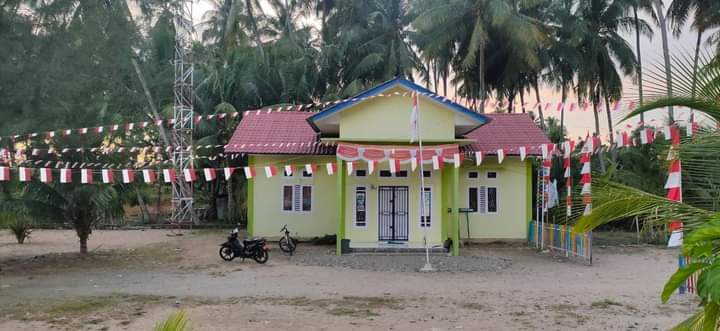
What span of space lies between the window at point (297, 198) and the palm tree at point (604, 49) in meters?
15.4

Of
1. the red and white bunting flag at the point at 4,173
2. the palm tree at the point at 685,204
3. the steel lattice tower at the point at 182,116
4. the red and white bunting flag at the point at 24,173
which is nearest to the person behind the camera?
the palm tree at the point at 685,204

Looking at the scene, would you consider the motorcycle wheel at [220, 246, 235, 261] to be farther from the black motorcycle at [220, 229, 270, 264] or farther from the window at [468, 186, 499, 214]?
the window at [468, 186, 499, 214]

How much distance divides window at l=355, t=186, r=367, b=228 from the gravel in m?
1.63

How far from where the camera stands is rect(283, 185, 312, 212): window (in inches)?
715

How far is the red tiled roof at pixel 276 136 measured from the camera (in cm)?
Answer: 1775

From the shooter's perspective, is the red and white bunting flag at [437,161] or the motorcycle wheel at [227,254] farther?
the red and white bunting flag at [437,161]

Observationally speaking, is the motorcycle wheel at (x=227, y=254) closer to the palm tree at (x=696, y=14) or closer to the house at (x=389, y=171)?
the house at (x=389, y=171)

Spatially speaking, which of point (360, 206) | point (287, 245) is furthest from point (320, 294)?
point (360, 206)

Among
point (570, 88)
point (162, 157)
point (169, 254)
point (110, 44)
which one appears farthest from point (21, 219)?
point (570, 88)

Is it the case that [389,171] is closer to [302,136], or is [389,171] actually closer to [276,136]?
[302,136]

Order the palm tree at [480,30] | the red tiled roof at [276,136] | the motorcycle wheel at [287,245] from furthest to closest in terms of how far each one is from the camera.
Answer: the palm tree at [480,30] < the red tiled roof at [276,136] < the motorcycle wheel at [287,245]

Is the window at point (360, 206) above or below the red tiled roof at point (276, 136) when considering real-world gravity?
below

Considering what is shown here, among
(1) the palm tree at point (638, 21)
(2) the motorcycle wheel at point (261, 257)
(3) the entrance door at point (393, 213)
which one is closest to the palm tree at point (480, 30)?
(1) the palm tree at point (638, 21)

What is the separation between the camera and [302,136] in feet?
62.2
